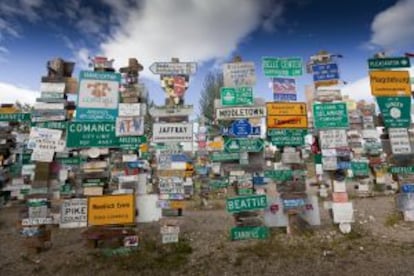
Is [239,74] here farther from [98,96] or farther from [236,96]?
[98,96]

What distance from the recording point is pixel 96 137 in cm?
641

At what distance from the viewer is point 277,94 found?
7145 millimetres

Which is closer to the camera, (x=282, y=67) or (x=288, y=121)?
(x=288, y=121)

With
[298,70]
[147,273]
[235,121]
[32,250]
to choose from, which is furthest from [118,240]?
[298,70]

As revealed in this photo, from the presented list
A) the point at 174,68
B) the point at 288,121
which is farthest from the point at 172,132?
the point at 288,121

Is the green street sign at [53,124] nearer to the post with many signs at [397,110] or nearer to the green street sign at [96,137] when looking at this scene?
the green street sign at [96,137]

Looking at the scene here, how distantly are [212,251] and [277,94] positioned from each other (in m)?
4.10

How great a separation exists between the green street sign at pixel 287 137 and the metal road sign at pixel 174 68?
8.06 ft

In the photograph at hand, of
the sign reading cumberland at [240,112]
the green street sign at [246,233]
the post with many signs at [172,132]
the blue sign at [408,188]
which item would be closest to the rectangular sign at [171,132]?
the post with many signs at [172,132]

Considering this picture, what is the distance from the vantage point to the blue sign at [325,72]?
7207mm

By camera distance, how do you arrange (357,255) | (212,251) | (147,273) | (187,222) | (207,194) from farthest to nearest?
1. (207,194)
2. (187,222)
3. (212,251)
4. (357,255)
5. (147,273)

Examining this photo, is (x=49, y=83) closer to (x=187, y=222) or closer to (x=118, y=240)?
(x=118, y=240)

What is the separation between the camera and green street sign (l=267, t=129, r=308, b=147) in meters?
6.94

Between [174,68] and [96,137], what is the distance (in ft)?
8.05
